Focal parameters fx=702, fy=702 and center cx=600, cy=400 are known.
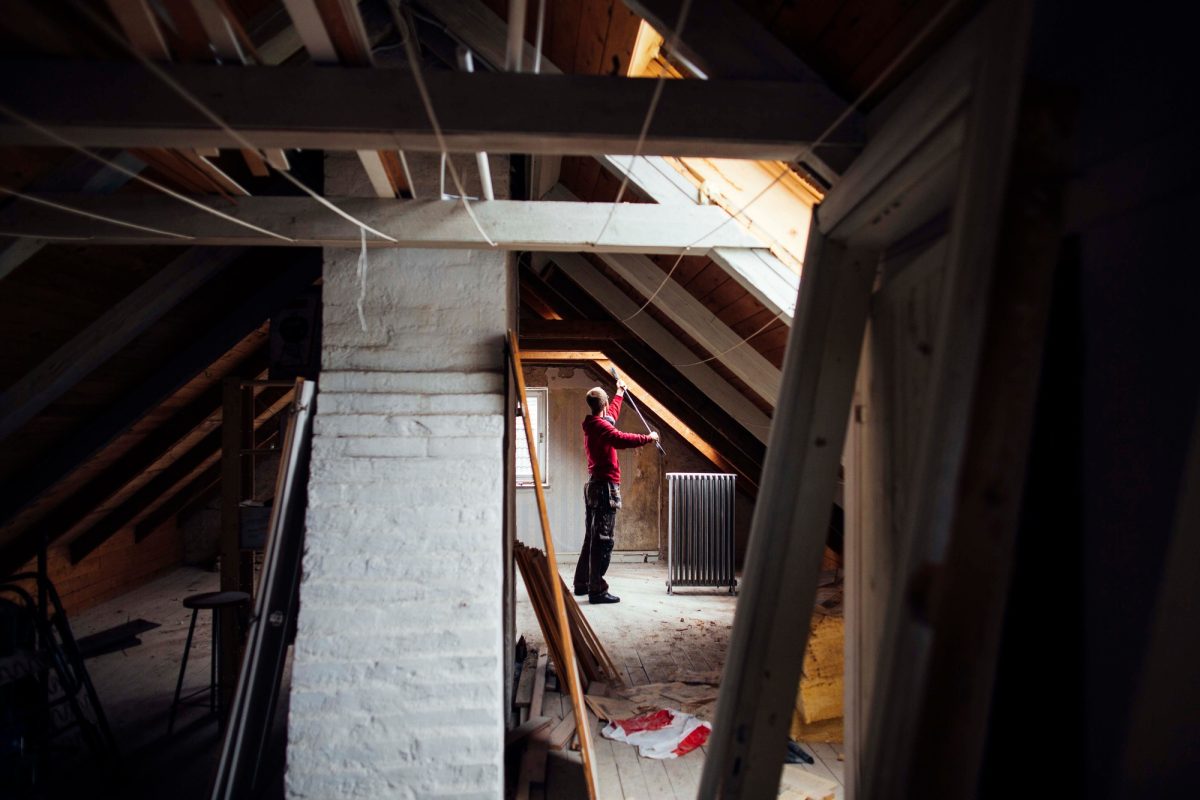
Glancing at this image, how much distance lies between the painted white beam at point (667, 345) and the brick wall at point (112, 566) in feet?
13.1

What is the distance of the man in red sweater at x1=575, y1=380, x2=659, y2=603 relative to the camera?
203 inches

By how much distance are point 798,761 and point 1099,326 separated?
2.50m

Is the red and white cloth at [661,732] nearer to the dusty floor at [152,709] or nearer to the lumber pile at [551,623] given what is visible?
the lumber pile at [551,623]

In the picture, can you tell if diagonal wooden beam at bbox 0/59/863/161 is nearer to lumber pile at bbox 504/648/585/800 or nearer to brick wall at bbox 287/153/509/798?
brick wall at bbox 287/153/509/798

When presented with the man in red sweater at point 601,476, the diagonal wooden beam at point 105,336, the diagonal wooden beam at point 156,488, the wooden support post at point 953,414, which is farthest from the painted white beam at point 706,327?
the diagonal wooden beam at point 156,488

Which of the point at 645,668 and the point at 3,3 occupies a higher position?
the point at 3,3

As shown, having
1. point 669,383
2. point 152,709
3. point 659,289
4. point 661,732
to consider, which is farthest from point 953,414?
point 669,383

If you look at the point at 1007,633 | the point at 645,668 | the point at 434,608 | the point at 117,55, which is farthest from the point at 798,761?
the point at 117,55

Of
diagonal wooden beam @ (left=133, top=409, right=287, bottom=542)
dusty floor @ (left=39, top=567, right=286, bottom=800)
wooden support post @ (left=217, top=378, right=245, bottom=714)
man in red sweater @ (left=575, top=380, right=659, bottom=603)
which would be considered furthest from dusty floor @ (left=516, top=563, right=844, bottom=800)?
diagonal wooden beam @ (left=133, top=409, right=287, bottom=542)

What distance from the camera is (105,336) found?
115 inches

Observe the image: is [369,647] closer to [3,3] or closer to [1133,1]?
[3,3]

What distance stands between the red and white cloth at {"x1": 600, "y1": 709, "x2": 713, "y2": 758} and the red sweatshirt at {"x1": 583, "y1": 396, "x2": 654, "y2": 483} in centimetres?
211

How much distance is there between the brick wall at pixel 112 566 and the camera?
5.12m

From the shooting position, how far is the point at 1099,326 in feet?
3.18
